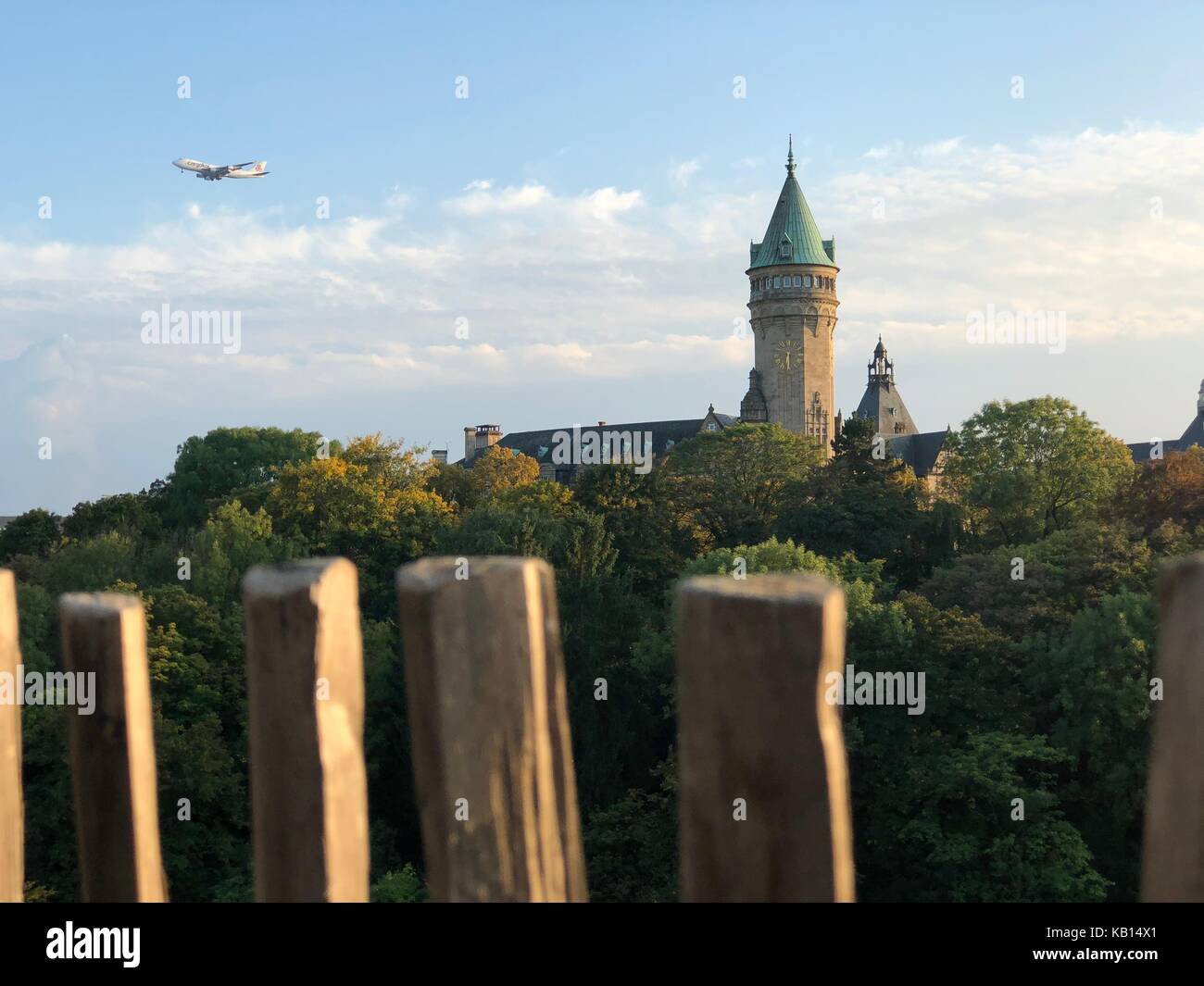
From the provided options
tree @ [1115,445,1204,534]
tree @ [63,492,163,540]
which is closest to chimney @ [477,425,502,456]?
tree @ [63,492,163,540]

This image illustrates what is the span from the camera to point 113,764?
288cm

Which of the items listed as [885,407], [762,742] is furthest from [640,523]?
[885,407]

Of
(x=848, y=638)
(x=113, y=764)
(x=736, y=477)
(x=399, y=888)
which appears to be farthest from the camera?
(x=736, y=477)

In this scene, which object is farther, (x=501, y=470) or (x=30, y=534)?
(x=501, y=470)

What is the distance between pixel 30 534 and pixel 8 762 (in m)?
60.0

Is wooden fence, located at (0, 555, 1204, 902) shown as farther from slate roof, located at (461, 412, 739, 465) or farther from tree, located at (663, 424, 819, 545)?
slate roof, located at (461, 412, 739, 465)

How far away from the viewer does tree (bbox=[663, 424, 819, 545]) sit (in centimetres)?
4959

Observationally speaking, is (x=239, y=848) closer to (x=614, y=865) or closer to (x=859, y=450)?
(x=614, y=865)

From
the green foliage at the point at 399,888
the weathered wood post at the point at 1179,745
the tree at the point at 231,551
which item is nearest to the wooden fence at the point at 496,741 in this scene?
the weathered wood post at the point at 1179,745

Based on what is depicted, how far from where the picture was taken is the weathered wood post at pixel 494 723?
8.41ft

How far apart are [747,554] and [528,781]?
34.3 metres

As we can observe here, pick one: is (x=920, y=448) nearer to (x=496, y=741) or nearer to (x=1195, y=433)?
(x=1195, y=433)

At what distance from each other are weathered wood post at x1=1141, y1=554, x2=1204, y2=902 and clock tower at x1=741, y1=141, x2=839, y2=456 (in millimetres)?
105799
